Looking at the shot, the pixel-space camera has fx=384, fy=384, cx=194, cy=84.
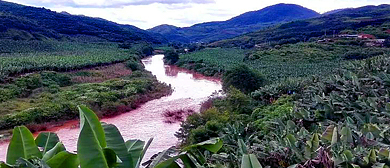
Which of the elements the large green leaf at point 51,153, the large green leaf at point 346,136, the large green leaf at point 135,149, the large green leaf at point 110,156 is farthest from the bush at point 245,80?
the large green leaf at point 110,156

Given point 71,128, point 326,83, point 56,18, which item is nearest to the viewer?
point 326,83

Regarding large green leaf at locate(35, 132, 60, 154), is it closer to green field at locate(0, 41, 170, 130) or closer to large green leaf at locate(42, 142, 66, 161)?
large green leaf at locate(42, 142, 66, 161)

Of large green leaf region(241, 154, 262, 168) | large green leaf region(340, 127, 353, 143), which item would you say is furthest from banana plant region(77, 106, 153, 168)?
large green leaf region(340, 127, 353, 143)

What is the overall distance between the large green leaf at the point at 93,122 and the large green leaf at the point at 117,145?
9 centimetres

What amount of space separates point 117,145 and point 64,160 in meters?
0.32

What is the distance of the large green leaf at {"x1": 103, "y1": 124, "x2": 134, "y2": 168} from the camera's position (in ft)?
7.77

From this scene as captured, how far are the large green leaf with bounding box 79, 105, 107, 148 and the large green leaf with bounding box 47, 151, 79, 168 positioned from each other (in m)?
0.17

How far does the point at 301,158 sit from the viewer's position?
2873 mm

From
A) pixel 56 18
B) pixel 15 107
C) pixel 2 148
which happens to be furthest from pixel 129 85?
pixel 56 18

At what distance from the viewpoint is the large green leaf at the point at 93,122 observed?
84.0 inches

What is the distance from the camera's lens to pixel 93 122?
7.29 feet

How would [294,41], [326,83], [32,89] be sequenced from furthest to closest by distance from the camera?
[294,41]
[32,89]
[326,83]

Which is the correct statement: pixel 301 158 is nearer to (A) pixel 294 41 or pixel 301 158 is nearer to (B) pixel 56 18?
(A) pixel 294 41

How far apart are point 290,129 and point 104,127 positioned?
2.25 meters
